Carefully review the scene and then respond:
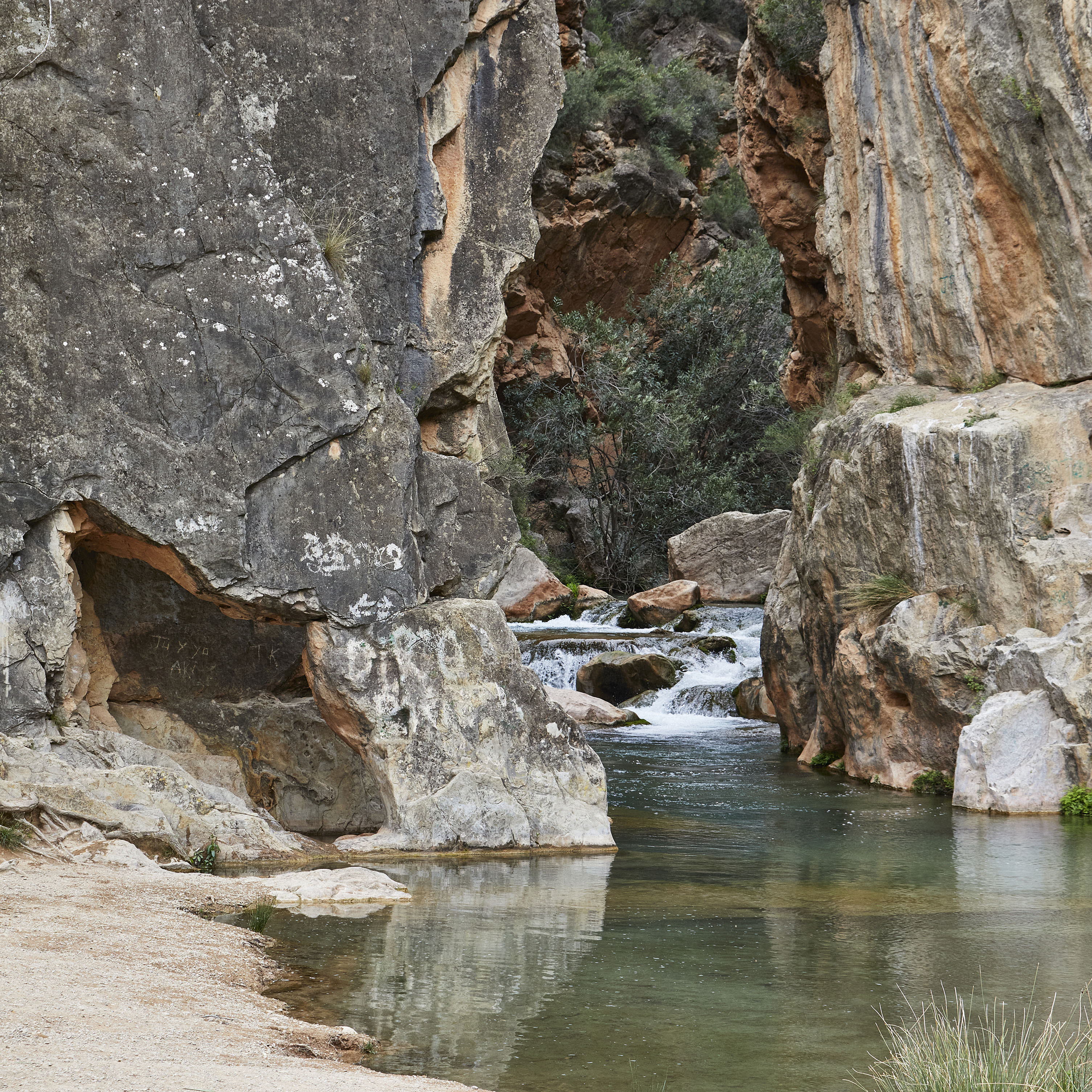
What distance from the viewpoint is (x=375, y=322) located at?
11.4m

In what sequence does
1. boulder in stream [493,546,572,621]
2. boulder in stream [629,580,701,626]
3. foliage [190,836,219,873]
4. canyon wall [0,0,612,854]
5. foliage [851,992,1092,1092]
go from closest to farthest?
foliage [851,992,1092,1092] → foliage [190,836,219,873] → canyon wall [0,0,612,854] → boulder in stream [629,580,701,626] → boulder in stream [493,546,572,621]

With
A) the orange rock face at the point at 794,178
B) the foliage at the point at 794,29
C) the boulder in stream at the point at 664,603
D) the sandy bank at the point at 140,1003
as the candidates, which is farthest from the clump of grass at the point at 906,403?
the sandy bank at the point at 140,1003

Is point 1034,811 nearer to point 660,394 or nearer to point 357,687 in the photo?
point 357,687

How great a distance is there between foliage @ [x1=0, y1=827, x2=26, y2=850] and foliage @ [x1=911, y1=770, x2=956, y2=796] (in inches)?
377

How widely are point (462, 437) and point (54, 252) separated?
16.0 feet

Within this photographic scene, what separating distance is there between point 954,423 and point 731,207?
83.4 feet

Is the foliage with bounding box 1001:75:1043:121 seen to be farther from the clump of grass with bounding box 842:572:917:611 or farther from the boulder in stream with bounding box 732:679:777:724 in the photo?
the boulder in stream with bounding box 732:679:777:724

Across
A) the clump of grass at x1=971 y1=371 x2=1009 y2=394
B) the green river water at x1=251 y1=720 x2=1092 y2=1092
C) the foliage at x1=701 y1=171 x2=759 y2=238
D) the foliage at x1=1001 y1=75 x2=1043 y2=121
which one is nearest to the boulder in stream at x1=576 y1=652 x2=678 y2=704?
the clump of grass at x1=971 y1=371 x2=1009 y2=394

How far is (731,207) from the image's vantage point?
3850 centimetres

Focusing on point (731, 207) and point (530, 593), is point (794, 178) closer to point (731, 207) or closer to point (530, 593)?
point (530, 593)

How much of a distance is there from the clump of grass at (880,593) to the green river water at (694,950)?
388cm

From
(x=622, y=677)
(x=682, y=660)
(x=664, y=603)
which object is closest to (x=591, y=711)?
(x=622, y=677)

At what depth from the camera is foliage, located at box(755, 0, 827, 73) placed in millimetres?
20453

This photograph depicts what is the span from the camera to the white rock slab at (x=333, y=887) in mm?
7828
